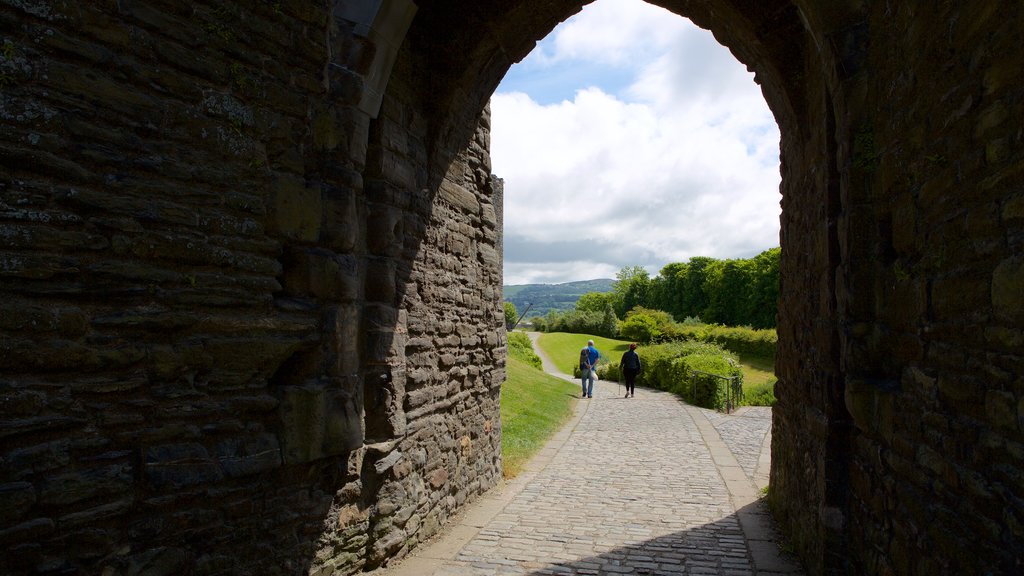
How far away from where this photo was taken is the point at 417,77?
222 inches

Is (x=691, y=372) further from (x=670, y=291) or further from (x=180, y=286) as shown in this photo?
(x=670, y=291)

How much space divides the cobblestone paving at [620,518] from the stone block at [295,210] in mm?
3038

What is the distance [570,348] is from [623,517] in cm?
3895

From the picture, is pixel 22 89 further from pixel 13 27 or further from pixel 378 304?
pixel 378 304

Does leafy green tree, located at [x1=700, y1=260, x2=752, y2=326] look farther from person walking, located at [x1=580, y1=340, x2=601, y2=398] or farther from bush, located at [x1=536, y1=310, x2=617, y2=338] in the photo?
person walking, located at [x1=580, y1=340, x2=601, y2=398]

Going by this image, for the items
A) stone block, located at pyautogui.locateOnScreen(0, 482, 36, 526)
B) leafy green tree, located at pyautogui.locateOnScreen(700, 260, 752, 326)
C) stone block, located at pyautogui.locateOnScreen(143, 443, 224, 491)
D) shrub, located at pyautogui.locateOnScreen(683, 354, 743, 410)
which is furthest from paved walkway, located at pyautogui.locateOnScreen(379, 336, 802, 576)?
leafy green tree, located at pyautogui.locateOnScreen(700, 260, 752, 326)

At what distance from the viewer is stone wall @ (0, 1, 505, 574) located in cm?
245

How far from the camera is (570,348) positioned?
45438mm

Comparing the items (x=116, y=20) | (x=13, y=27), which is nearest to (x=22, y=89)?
(x=13, y=27)

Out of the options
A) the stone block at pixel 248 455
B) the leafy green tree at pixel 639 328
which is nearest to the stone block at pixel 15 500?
the stone block at pixel 248 455

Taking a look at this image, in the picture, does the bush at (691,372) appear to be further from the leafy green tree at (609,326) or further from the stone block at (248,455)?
the leafy green tree at (609,326)

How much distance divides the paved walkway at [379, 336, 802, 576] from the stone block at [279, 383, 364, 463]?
177cm

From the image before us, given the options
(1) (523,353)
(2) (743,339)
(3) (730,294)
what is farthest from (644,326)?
(1) (523,353)

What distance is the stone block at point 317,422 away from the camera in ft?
11.4
